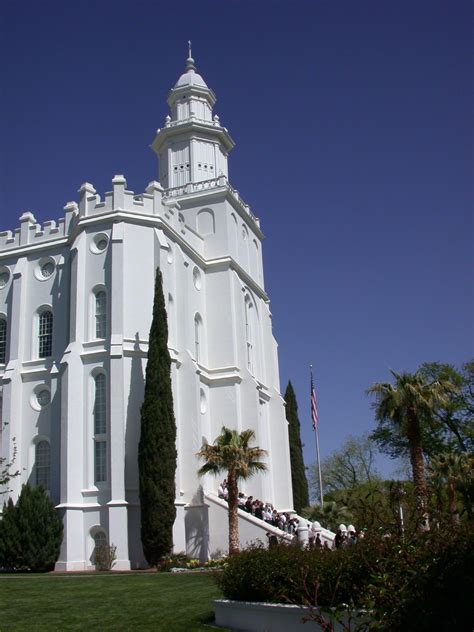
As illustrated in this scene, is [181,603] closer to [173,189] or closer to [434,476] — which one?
[434,476]

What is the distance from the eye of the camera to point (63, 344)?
34.5 meters

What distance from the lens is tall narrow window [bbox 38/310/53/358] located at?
35312mm

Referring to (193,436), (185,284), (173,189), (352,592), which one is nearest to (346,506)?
(193,436)

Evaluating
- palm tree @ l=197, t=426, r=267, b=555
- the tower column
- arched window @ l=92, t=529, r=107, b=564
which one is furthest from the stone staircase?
arched window @ l=92, t=529, r=107, b=564

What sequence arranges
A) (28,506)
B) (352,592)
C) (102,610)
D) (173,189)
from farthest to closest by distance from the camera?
(173,189), (28,506), (102,610), (352,592)

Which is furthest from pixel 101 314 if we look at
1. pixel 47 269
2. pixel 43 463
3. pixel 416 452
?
pixel 416 452

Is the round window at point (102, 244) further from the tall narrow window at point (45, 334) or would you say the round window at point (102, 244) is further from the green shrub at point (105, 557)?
the green shrub at point (105, 557)

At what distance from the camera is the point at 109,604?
16.4 meters

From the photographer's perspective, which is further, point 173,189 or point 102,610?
point 173,189

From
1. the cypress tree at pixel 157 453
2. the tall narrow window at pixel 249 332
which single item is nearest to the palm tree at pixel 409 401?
the cypress tree at pixel 157 453

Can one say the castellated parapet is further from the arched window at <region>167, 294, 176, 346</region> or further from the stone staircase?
the stone staircase

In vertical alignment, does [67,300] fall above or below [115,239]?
below

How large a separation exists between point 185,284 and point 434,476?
631 inches

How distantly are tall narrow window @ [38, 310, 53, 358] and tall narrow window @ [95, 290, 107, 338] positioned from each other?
10.4ft
